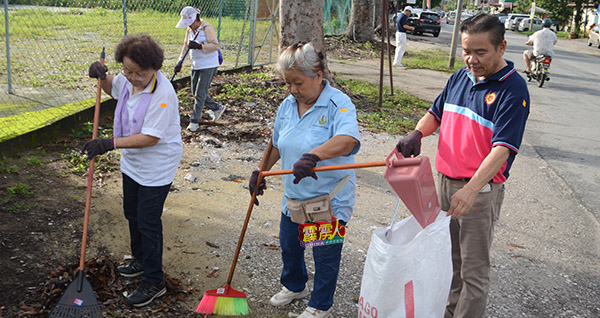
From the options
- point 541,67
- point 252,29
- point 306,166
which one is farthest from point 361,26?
point 306,166

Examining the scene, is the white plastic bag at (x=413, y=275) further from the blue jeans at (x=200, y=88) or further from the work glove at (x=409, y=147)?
the blue jeans at (x=200, y=88)

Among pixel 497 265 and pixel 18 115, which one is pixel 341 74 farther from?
pixel 497 265

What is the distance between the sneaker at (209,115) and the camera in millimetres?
7574

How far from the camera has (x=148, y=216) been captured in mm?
3139

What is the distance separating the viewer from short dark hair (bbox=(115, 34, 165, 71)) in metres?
2.91

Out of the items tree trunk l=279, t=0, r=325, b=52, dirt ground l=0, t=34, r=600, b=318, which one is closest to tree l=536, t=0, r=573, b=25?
tree trunk l=279, t=0, r=325, b=52

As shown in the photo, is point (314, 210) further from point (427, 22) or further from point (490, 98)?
point (427, 22)

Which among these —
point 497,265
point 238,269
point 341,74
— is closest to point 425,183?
point 238,269

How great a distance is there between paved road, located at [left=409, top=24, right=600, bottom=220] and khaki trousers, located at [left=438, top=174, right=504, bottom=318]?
3275 mm

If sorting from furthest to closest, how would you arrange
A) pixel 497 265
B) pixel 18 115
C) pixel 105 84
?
1. pixel 18 115
2. pixel 497 265
3. pixel 105 84

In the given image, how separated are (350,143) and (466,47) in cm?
75

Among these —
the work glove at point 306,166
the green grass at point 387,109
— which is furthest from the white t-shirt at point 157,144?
the green grass at point 387,109

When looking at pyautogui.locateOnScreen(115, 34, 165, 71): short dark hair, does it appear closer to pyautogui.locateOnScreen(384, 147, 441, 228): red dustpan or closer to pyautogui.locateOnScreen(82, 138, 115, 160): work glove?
pyautogui.locateOnScreen(82, 138, 115, 160): work glove

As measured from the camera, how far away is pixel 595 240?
4.80 metres
